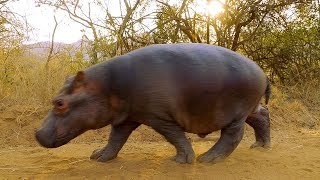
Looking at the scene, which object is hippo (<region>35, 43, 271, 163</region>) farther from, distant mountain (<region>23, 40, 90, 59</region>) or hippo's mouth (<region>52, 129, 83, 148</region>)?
distant mountain (<region>23, 40, 90, 59</region>)

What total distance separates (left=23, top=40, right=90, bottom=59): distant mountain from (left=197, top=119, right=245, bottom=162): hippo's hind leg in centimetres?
665

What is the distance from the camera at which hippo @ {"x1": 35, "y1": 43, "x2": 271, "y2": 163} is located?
4227 mm

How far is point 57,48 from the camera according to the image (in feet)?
36.3

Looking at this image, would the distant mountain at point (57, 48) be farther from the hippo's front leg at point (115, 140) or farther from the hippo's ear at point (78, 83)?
the hippo's ear at point (78, 83)

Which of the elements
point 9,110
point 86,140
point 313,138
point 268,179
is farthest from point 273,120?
point 9,110

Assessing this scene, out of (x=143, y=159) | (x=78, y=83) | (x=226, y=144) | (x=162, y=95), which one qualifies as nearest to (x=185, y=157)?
(x=226, y=144)

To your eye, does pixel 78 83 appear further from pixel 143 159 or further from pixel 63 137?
pixel 143 159

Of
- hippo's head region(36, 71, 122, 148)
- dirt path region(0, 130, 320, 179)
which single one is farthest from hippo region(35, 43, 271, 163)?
dirt path region(0, 130, 320, 179)

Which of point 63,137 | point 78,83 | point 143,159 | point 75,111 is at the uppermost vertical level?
point 78,83

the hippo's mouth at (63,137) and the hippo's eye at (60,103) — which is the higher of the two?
the hippo's eye at (60,103)

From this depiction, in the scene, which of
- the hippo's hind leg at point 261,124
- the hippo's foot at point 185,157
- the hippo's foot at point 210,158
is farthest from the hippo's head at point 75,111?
the hippo's hind leg at point 261,124

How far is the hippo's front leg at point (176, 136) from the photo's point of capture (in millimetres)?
4328

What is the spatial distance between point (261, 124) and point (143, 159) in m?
1.58

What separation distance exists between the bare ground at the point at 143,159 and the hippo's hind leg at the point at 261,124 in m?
0.13
